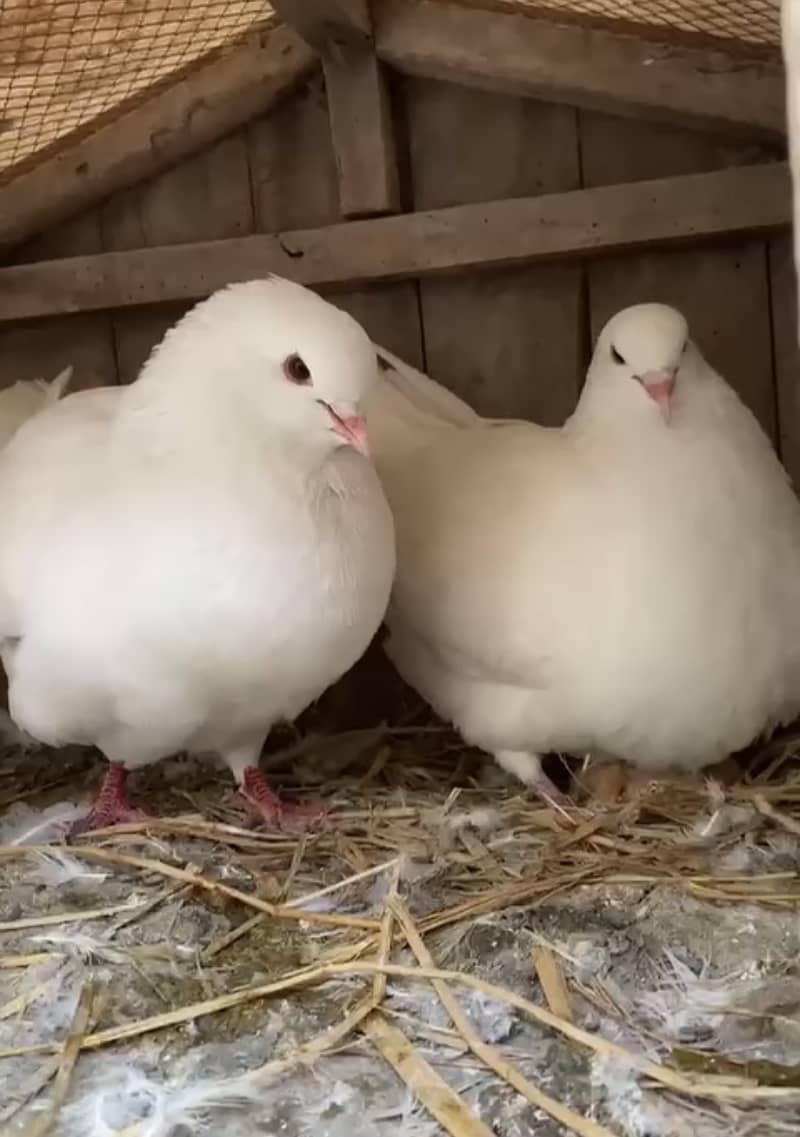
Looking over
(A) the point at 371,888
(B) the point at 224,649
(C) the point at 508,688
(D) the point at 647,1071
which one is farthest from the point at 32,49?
(D) the point at 647,1071

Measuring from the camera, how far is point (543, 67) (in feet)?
7.91

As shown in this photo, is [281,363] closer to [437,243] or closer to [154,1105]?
[437,243]

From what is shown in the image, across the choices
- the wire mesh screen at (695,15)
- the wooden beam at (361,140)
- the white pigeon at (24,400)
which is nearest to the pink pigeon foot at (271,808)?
the white pigeon at (24,400)

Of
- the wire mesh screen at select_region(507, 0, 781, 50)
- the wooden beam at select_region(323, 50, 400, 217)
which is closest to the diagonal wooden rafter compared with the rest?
the wooden beam at select_region(323, 50, 400, 217)

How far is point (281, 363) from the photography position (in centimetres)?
195

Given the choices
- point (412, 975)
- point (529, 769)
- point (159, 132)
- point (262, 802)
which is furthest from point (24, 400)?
point (412, 975)

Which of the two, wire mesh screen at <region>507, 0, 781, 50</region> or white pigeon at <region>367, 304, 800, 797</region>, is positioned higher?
wire mesh screen at <region>507, 0, 781, 50</region>

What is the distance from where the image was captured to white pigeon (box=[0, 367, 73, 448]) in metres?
2.57

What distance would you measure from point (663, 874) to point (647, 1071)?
0.46m

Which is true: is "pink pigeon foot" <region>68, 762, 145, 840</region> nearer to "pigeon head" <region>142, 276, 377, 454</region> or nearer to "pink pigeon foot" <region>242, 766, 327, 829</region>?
"pink pigeon foot" <region>242, 766, 327, 829</region>

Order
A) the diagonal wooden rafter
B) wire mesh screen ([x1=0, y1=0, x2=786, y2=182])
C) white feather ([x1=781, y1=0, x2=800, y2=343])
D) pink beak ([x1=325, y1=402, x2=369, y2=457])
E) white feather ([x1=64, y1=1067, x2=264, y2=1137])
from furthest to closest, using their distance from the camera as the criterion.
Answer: the diagonal wooden rafter < wire mesh screen ([x1=0, y1=0, x2=786, y2=182]) < pink beak ([x1=325, y1=402, x2=369, y2=457]) < white feather ([x1=64, y1=1067, x2=264, y2=1137]) < white feather ([x1=781, y1=0, x2=800, y2=343])

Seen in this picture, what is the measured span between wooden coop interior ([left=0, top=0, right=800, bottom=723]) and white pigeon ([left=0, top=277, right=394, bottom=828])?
618mm

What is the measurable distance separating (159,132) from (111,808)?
1279 millimetres

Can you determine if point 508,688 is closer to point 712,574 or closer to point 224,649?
point 712,574
